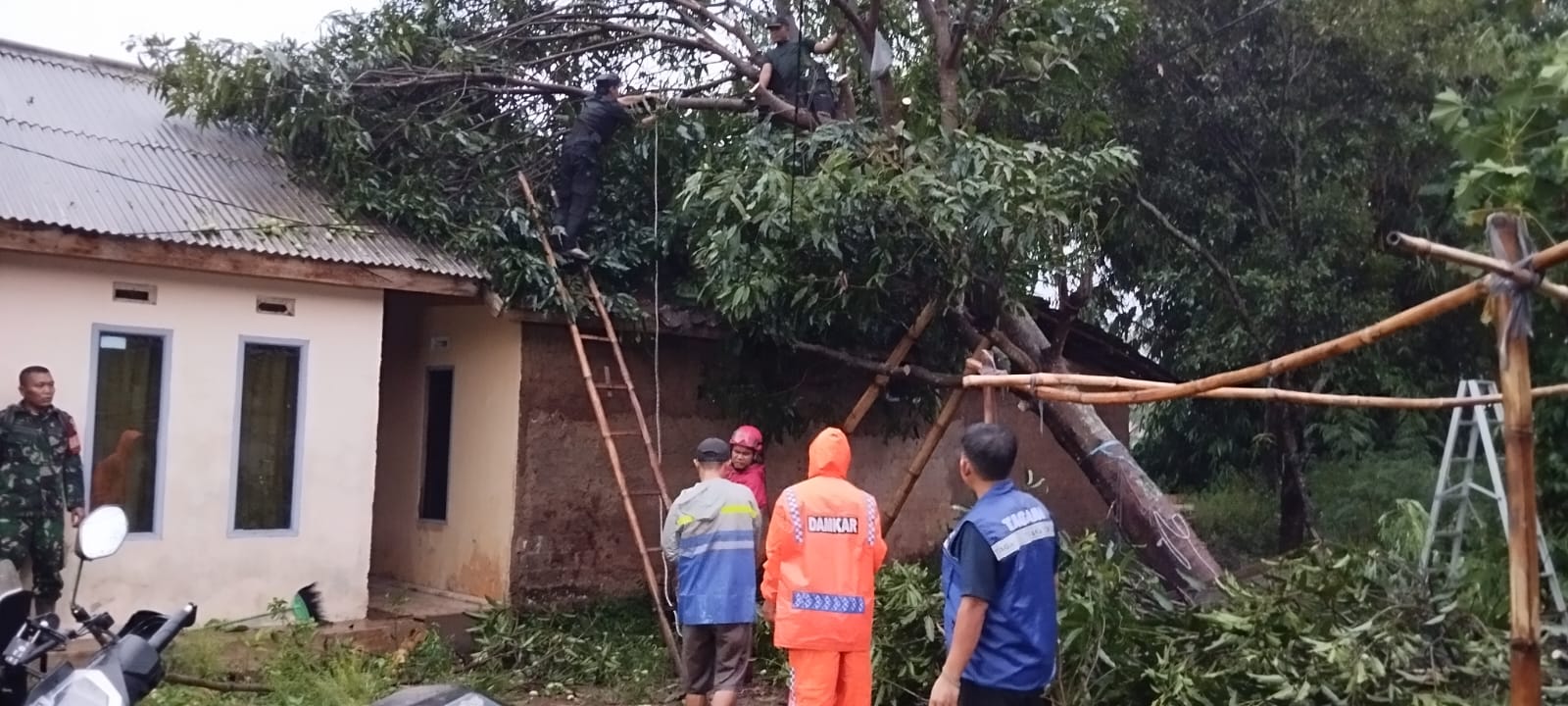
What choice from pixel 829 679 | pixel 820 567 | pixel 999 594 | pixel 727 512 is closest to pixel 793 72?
pixel 727 512

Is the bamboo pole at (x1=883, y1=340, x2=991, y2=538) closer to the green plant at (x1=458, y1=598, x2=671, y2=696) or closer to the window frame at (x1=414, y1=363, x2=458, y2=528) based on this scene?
the green plant at (x1=458, y1=598, x2=671, y2=696)

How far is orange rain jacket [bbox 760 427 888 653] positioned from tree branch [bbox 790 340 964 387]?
2.73m

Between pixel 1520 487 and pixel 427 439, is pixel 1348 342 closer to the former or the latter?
pixel 1520 487

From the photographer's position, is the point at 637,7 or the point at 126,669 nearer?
the point at 126,669

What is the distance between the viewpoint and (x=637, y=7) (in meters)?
10.9

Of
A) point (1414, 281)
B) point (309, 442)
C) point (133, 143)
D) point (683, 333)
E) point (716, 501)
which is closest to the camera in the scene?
point (716, 501)

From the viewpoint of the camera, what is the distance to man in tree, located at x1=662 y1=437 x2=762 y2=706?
21.3 ft

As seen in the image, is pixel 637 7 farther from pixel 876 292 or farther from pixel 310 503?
pixel 310 503

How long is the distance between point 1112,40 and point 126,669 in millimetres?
8431

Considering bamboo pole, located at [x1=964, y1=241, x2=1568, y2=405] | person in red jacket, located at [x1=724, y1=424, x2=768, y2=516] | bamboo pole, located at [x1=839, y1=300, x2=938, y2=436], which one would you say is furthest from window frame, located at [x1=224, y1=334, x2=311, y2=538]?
bamboo pole, located at [x1=964, y1=241, x2=1568, y2=405]

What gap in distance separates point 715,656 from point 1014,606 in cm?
271

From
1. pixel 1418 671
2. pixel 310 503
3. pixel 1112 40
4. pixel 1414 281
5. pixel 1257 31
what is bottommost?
pixel 1418 671

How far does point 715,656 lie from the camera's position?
6688 mm

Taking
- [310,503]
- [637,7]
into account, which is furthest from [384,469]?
[637,7]
